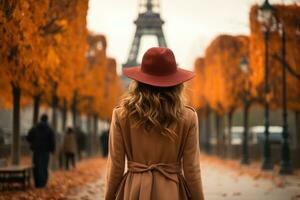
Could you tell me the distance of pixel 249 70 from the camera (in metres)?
32.8

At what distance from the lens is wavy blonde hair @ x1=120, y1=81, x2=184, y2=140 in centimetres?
461

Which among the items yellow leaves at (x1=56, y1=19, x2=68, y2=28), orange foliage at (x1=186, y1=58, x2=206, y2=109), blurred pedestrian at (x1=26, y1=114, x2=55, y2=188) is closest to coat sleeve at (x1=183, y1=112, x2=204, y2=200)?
blurred pedestrian at (x1=26, y1=114, x2=55, y2=188)

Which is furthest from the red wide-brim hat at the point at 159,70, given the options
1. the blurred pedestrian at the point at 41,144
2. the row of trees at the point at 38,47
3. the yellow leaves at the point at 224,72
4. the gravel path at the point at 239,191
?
the yellow leaves at the point at 224,72

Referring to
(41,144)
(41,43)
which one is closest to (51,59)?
(41,43)

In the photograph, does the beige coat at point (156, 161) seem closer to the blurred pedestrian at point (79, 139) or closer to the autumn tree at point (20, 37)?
the autumn tree at point (20, 37)

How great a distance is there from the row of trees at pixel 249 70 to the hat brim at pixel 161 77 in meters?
17.4

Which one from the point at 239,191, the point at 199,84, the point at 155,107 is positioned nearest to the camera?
the point at 155,107

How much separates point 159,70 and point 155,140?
19.4 inches

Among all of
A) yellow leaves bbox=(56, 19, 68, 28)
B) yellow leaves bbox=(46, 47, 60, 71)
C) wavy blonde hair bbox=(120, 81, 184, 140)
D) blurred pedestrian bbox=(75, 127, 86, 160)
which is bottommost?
blurred pedestrian bbox=(75, 127, 86, 160)

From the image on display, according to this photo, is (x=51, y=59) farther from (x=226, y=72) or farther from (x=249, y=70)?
(x=226, y=72)

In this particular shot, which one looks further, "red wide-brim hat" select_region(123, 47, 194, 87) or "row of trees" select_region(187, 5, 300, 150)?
"row of trees" select_region(187, 5, 300, 150)

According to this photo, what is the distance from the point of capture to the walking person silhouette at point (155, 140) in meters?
4.65

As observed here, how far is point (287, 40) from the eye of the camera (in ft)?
85.5

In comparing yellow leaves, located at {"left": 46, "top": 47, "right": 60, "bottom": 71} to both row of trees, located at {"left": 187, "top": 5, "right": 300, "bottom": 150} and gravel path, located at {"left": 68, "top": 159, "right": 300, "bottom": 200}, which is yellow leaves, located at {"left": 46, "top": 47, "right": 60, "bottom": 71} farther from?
row of trees, located at {"left": 187, "top": 5, "right": 300, "bottom": 150}
